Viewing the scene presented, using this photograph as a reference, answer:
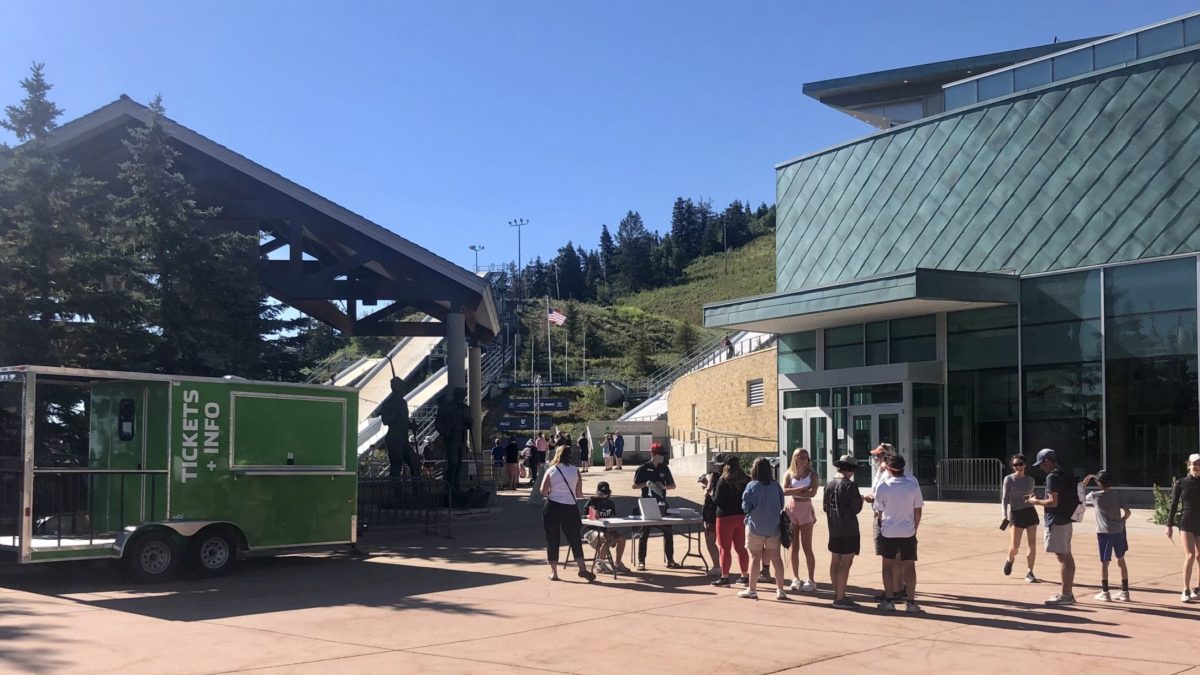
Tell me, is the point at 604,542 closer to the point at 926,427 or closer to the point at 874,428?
the point at 926,427

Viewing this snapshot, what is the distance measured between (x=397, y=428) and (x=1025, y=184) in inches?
653

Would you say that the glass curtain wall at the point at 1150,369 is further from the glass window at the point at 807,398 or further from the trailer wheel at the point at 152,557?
the trailer wheel at the point at 152,557

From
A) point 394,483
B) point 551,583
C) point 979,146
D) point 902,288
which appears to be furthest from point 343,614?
point 979,146

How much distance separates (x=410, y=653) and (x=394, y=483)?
12021 mm

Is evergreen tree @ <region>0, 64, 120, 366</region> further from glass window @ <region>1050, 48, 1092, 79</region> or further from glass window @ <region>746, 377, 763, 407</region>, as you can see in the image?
glass window @ <region>746, 377, 763, 407</region>

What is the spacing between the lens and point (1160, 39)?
982 inches

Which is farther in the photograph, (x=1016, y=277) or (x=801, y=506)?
(x=1016, y=277)

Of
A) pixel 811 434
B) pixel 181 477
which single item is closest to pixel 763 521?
pixel 181 477

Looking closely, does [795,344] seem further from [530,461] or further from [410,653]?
[410,653]

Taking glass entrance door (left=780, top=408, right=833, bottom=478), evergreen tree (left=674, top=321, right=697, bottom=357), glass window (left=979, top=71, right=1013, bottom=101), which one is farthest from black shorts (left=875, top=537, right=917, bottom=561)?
evergreen tree (left=674, top=321, right=697, bottom=357)

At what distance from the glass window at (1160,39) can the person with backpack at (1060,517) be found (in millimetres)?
16634

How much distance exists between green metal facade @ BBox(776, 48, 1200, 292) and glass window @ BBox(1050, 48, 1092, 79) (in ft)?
1.99

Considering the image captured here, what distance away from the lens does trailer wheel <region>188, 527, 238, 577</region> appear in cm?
1352

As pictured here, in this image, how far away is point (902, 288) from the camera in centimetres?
2647
